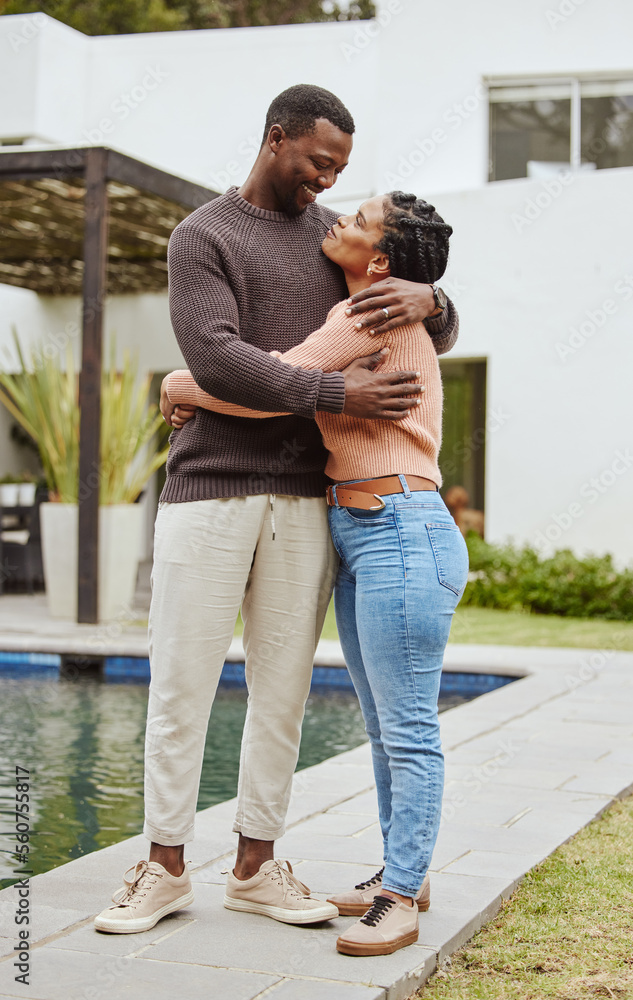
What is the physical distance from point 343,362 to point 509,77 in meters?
8.84

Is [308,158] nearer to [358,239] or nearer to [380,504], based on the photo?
[358,239]

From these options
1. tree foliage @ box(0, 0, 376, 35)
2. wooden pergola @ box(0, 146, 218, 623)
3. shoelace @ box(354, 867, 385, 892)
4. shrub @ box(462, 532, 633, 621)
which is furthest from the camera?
tree foliage @ box(0, 0, 376, 35)

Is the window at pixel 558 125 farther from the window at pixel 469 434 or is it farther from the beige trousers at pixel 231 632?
the beige trousers at pixel 231 632

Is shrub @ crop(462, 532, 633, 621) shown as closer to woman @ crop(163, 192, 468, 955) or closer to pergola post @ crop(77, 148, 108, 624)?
pergola post @ crop(77, 148, 108, 624)

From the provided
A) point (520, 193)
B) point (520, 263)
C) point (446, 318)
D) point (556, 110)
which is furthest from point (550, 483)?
point (446, 318)

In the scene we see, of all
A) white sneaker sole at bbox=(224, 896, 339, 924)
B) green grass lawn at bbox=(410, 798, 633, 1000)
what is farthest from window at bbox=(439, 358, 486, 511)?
white sneaker sole at bbox=(224, 896, 339, 924)

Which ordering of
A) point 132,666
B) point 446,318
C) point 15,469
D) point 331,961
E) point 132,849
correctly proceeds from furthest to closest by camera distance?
1. point 15,469
2. point 132,666
3. point 132,849
4. point 446,318
5. point 331,961

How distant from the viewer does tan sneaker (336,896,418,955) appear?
83.4 inches

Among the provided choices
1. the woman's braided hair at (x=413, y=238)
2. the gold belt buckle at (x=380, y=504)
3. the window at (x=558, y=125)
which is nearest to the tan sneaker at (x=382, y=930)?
the gold belt buckle at (x=380, y=504)

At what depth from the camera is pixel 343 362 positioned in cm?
221

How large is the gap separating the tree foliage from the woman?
16925 millimetres

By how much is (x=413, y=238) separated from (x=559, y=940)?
4.73ft

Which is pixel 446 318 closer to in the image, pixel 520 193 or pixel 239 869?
pixel 239 869

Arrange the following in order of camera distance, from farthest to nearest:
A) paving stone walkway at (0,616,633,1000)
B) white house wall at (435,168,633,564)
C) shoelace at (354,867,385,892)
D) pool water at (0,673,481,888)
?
white house wall at (435,168,633,564) → pool water at (0,673,481,888) → shoelace at (354,867,385,892) → paving stone walkway at (0,616,633,1000)
